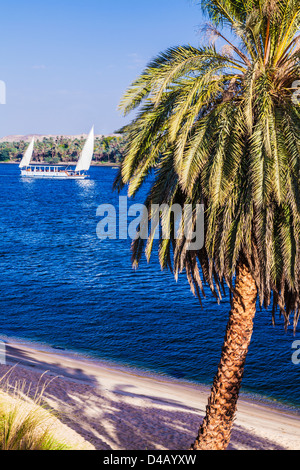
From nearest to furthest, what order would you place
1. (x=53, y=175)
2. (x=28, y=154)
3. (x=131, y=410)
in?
(x=131, y=410) < (x=28, y=154) < (x=53, y=175)

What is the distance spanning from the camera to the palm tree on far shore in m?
8.59

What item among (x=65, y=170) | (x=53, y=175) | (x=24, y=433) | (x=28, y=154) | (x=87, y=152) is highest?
(x=28, y=154)

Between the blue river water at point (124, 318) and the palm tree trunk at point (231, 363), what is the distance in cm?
1047

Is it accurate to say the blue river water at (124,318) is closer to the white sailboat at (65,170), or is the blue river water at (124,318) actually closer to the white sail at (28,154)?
the white sailboat at (65,170)

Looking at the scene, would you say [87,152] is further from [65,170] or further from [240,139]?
[240,139]

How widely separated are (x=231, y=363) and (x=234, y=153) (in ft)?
14.6

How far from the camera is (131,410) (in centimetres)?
1512

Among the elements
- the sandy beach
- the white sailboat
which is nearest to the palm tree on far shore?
the sandy beach

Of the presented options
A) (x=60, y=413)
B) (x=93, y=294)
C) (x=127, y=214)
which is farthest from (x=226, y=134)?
(x=127, y=214)

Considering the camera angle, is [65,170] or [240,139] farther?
[65,170]

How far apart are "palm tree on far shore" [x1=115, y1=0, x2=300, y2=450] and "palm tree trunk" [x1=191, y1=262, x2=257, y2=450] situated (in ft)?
0.07

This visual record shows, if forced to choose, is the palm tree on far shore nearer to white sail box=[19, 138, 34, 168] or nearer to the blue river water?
the blue river water

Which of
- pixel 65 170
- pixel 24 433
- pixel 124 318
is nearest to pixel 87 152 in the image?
pixel 65 170

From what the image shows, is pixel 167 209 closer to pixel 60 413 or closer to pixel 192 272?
pixel 192 272
